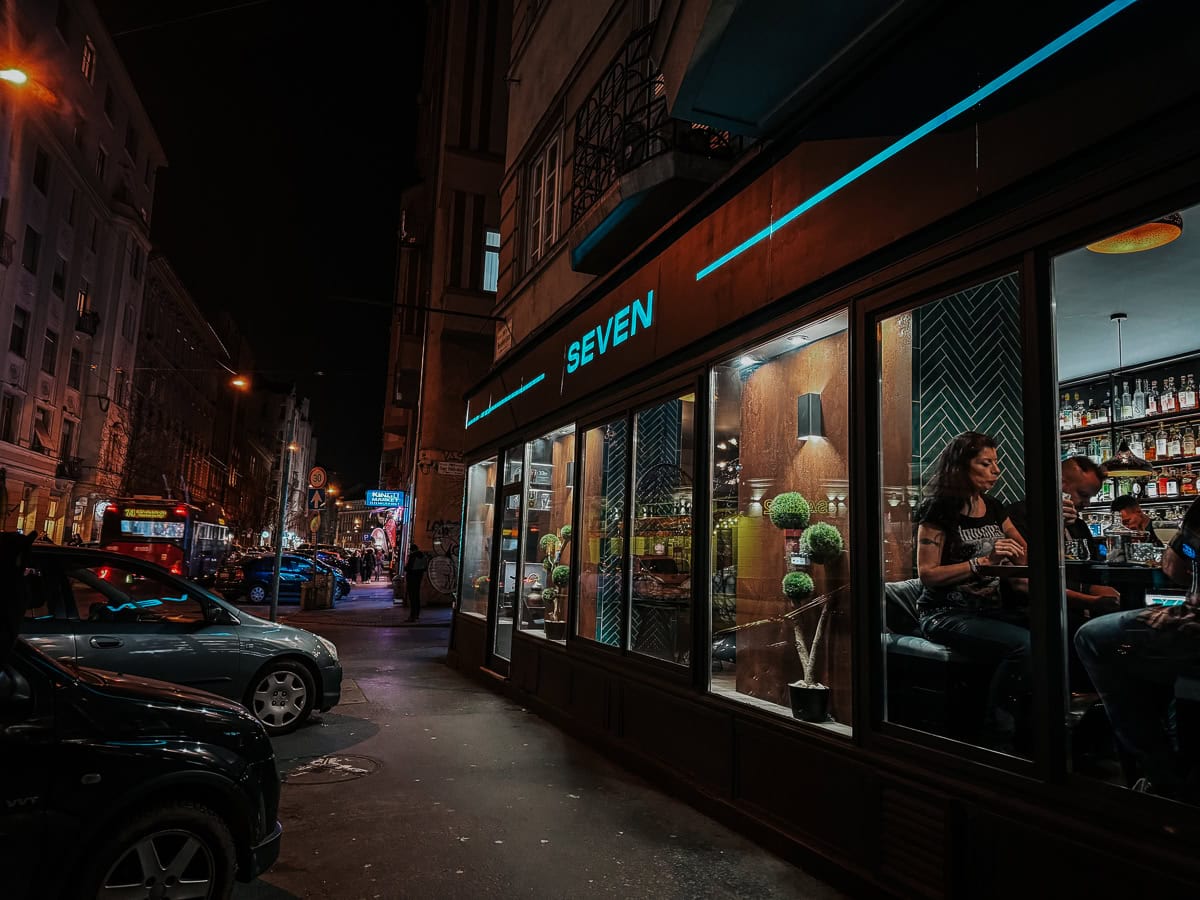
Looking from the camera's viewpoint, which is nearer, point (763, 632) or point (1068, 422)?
point (763, 632)

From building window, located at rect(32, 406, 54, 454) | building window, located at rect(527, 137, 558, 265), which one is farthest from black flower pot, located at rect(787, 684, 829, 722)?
building window, located at rect(32, 406, 54, 454)

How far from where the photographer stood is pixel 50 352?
38.2 m

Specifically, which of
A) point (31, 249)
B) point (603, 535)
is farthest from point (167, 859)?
point (31, 249)

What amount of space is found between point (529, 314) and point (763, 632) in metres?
7.87

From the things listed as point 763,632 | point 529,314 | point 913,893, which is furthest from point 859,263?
point 529,314

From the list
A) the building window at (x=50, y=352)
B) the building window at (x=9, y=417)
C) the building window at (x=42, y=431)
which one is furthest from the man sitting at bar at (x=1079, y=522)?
the building window at (x=50, y=352)

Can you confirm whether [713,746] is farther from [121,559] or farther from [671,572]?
[121,559]

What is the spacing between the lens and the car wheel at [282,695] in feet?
25.8

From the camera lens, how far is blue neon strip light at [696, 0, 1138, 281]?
3537mm

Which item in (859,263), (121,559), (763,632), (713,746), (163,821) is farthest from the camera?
(121,559)

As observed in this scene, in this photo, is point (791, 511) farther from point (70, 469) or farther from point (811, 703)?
point (70, 469)

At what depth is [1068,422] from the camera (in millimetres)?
6895

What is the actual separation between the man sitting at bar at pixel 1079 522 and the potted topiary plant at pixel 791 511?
170cm

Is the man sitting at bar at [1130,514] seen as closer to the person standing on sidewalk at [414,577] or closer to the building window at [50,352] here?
the person standing on sidewalk at [414,577]
